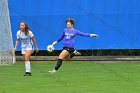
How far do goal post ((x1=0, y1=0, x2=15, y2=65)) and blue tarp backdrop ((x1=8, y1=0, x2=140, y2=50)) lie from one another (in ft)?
2.23

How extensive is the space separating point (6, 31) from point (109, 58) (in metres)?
5.20

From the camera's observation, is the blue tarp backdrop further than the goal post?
Yes

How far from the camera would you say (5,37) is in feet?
69.8

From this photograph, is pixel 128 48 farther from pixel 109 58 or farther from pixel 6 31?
pixel 6 31

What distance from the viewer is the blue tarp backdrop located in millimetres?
22359

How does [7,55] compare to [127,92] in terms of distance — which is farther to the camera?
[7,55]

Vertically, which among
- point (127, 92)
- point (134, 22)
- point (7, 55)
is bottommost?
point (127, 92)

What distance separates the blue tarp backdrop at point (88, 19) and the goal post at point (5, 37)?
68cm

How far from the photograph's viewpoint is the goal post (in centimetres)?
2105

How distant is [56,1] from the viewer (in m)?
22.5

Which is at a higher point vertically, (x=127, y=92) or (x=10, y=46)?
(x=10, y=46)

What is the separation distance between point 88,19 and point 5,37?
3.96m

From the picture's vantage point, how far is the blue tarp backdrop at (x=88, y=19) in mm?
22359

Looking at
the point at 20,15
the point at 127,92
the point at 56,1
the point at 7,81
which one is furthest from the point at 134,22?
the point at 127,92
